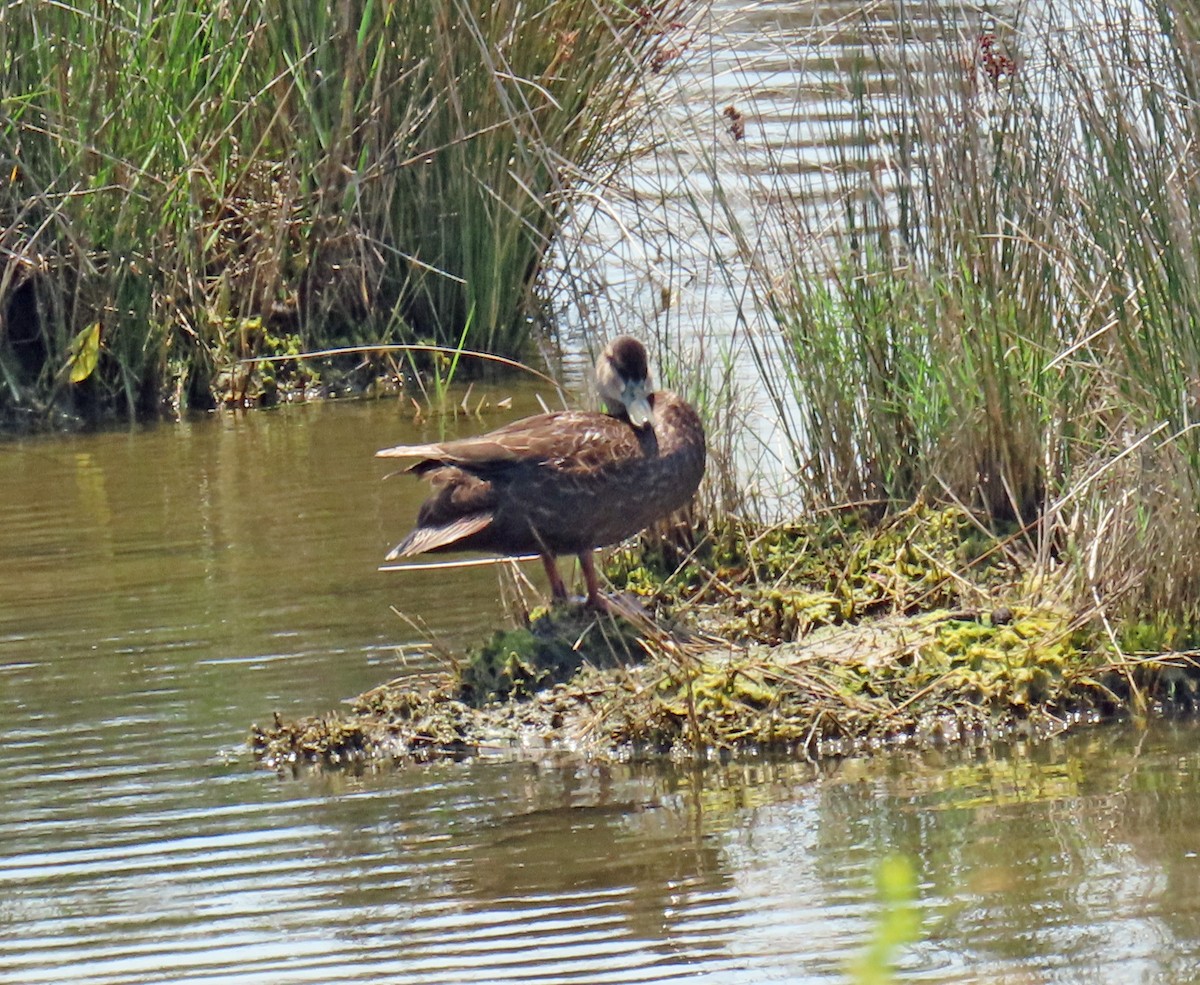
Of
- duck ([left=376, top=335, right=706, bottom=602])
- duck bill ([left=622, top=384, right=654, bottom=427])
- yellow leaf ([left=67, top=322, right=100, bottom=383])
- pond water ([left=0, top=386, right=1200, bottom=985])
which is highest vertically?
yellow leaf ([left=67, top=322, right=100, bottom=383])

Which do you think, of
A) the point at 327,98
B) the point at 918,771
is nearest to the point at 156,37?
the point at 327,98

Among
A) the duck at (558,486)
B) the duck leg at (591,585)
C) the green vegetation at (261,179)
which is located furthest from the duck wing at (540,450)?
the green vegetation at (261,179)

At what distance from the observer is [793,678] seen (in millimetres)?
5203

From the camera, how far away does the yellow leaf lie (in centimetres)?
943

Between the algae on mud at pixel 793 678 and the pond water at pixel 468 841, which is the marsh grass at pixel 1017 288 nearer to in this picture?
the algae on mud at pixel 793 678

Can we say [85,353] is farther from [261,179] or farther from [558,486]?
[558,486]

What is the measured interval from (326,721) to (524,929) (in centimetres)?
153

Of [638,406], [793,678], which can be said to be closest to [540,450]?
[638,406]

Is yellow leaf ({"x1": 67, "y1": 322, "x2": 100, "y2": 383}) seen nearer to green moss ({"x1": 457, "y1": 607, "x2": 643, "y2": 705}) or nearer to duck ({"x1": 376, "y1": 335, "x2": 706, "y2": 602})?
duck ({"x1": 376, "y1": 335, "x2": 706, "y2": 602})

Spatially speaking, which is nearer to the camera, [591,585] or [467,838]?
[467,838]

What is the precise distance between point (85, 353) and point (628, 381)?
427 centimetres

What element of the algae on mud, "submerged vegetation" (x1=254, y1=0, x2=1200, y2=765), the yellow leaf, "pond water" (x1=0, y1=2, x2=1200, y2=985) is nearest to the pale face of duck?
"submerged vegetation" (x1=254, y1=0, x2=1200, y2=765)

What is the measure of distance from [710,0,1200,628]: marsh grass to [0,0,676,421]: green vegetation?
2960mm

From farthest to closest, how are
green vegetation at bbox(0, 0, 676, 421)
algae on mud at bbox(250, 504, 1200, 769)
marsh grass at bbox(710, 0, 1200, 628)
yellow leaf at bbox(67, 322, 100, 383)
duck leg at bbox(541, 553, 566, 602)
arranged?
yellow leaf at bbox(67, 322, 100, 383) < green vegetation at bbox(0, 0, 676, 421) < duck leg at bbox(541, 553, 566, 602) < marsh grass at bbox(710, 0, 1200, 628) < algae on mud at bbox(250, 504, 1200, 769)
